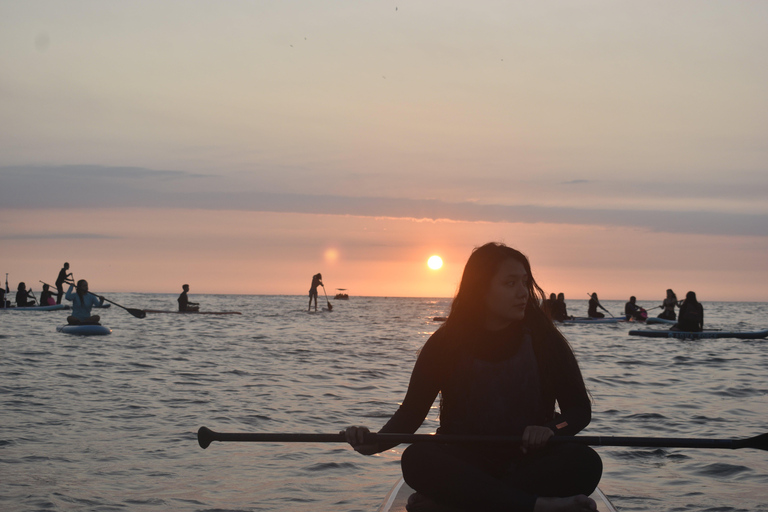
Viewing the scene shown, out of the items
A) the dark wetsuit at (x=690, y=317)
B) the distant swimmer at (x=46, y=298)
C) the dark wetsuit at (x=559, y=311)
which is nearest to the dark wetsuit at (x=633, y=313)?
the dark wetsuit at (x=559, y=311)

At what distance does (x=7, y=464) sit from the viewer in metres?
6.62

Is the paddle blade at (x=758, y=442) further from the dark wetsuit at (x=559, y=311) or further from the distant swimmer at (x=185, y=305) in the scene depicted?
the distant swimmer at (x=185, y=305)

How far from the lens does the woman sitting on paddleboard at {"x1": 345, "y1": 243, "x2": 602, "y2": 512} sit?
3760mm

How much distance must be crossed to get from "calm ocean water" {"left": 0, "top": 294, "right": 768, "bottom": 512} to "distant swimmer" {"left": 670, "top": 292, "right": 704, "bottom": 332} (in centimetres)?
599

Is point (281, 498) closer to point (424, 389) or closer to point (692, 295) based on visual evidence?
point (424, 389)

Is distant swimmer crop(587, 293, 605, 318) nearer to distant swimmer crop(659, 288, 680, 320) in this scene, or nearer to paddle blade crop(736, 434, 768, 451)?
distant swimmer crop(659, 288, 680, 320)

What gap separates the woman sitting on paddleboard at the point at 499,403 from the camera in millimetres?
3760

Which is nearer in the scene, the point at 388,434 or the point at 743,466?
the point at 388,434

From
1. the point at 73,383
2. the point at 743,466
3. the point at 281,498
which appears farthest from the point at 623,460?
the point at 73,383

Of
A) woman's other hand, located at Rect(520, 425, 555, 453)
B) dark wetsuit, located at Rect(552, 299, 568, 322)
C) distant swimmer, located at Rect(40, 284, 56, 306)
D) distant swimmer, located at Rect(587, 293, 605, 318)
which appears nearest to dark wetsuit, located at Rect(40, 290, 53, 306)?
distant swimmer, located at Rect(40, 284, 56, 306)

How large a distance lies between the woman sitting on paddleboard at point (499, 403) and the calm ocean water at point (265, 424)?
1.98 m

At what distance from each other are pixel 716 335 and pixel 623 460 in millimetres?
19404

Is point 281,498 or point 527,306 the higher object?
point 527,306

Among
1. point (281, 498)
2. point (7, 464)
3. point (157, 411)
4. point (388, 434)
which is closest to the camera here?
point (388, 434)
